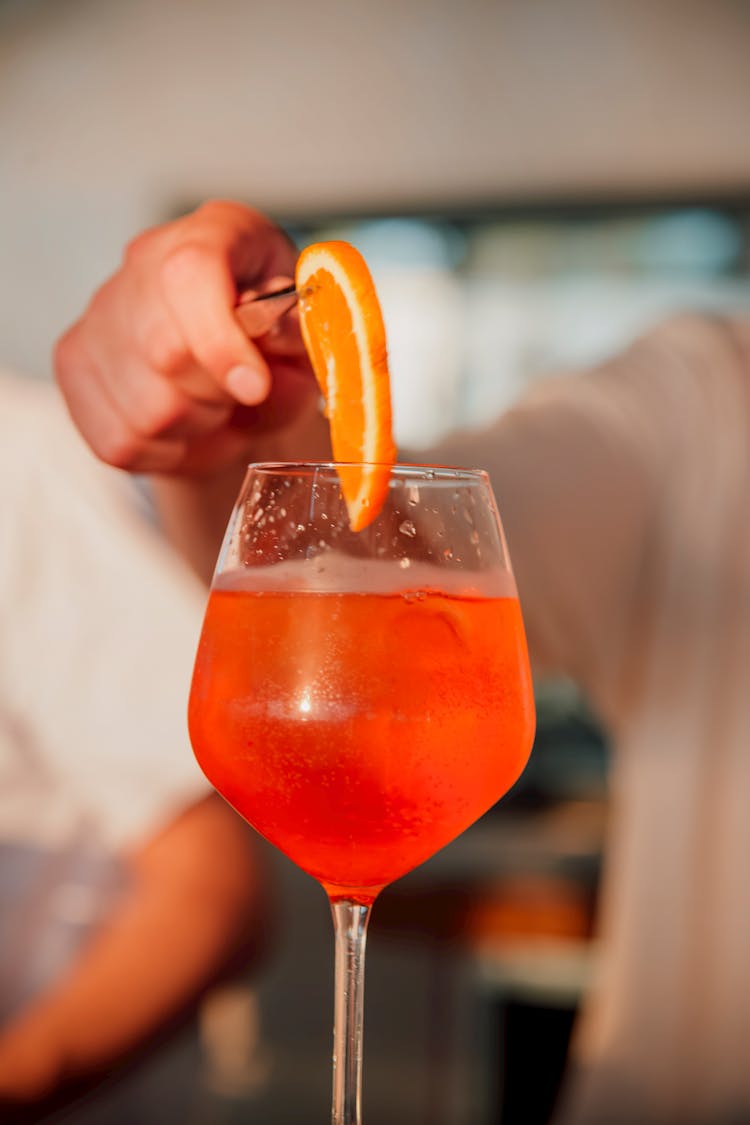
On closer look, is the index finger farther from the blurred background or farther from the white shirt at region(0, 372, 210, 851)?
the blurred background

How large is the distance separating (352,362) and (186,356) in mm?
203

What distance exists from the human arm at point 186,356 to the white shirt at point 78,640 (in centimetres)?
57

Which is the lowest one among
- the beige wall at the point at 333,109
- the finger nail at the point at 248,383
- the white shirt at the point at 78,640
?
the white shirt at the point at 78,640

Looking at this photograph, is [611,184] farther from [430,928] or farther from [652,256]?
[430,928]

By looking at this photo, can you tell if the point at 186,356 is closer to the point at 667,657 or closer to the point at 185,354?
the point at 185,354

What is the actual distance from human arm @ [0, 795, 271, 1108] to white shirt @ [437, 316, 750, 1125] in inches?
16.0

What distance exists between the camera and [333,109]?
3684 millimetres

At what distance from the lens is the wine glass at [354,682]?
584 mm

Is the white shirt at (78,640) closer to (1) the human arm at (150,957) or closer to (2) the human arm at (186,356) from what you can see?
(1) the human arm at (150,957)

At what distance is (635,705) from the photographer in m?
1.58

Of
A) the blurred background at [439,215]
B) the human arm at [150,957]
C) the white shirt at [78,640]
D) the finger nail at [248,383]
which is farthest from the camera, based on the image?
the blurred background at [439,215]

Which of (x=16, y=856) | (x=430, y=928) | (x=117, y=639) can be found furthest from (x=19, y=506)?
(x=430, y=928)

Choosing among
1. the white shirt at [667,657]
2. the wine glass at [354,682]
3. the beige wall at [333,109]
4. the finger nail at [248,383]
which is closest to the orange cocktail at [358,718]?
the wine glass at [354,682]

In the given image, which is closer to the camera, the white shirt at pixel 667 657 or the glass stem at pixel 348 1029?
the glass stem at pixel 348 1029
